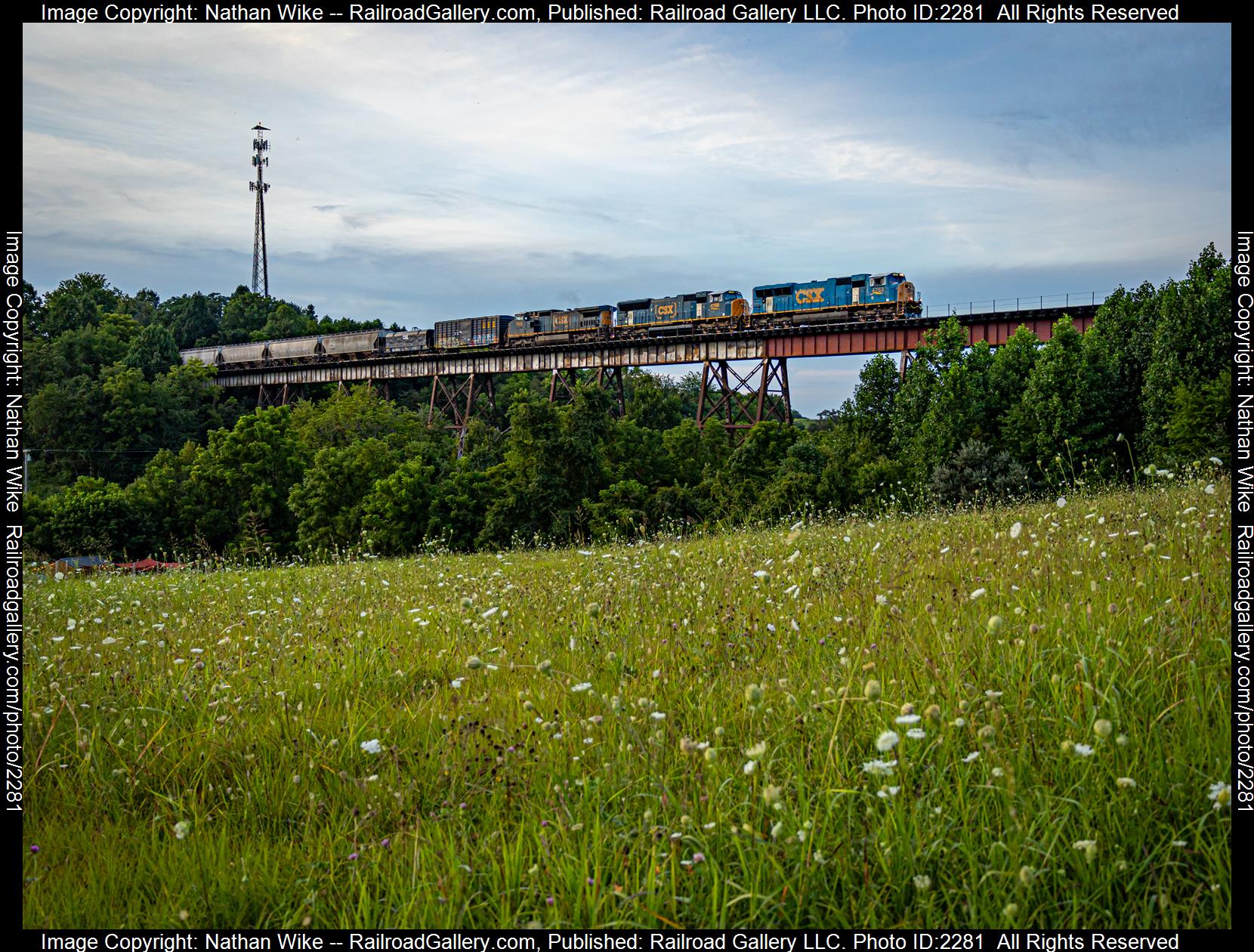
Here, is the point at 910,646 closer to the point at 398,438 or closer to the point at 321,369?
the point at 398,438

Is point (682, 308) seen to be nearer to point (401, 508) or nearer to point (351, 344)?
point (401, 508)

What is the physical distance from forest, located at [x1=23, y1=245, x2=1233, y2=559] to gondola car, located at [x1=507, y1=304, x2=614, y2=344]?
24.6ft

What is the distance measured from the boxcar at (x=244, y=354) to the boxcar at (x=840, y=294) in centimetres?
4403

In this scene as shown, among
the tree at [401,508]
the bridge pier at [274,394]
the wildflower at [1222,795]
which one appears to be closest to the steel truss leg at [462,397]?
the tree at [401,508]

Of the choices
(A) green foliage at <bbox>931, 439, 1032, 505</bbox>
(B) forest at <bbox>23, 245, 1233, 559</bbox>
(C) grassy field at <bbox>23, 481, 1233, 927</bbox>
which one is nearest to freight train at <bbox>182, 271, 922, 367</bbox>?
(B) forest at <bbox>23, 245, 1233, 559</bbox>

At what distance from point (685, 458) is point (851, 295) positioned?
11216 mm

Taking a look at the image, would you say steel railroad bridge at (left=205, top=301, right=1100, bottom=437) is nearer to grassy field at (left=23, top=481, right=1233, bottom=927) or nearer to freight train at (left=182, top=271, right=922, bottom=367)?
freight train at (left=182, top=271, right=922, bottom=367)

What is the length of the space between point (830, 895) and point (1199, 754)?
129 cm

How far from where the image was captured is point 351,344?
6291cm

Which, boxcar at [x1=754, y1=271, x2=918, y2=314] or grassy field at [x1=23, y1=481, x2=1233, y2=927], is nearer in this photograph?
grassy field at [x1=23, y1=481, x2=1233, y2=927]

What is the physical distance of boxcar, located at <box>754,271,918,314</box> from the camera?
39.6 metres

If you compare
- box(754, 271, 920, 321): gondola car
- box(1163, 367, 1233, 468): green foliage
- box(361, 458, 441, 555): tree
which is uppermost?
box(754, 271, 920, 321): gondola car

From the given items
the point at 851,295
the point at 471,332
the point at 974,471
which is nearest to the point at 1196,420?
the point at 974,471
